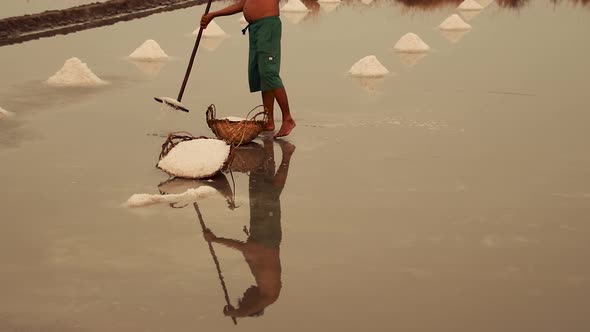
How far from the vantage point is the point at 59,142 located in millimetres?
5719

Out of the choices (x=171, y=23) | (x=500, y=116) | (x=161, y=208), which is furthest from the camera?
(x=171, y=23)

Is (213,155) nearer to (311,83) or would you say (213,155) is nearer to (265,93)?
(265,93)

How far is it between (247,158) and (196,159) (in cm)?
58

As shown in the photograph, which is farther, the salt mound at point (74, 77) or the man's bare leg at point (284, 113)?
the salt mound at point (74, 77)

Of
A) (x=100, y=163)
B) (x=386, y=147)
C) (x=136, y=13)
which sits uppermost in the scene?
(x=100, y=163)

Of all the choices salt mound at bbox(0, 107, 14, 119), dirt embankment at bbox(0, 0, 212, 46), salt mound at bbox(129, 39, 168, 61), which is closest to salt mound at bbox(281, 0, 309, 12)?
dirt embankment at bbox(0, 0, 212, 46)

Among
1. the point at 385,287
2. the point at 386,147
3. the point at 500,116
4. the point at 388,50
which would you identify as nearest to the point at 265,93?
the point at 386,147

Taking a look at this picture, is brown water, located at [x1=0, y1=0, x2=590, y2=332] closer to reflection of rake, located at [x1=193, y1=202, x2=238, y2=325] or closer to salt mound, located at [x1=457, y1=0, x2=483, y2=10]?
reflection of rake, located at [x1=193, y1=202, x2=238, y2=325]

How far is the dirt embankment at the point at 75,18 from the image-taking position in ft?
34.1

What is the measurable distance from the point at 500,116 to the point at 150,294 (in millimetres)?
3845

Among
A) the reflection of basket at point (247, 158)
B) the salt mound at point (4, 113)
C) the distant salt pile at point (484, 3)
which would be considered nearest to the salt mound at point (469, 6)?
the distant salt pile at point (484, 3)

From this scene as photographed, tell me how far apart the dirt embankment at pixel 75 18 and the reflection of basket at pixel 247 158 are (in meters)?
4.74

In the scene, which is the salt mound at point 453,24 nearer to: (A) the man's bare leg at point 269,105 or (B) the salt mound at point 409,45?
(B) the salt mound at point 409,45

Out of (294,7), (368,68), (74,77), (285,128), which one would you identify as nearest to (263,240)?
(285,128)
